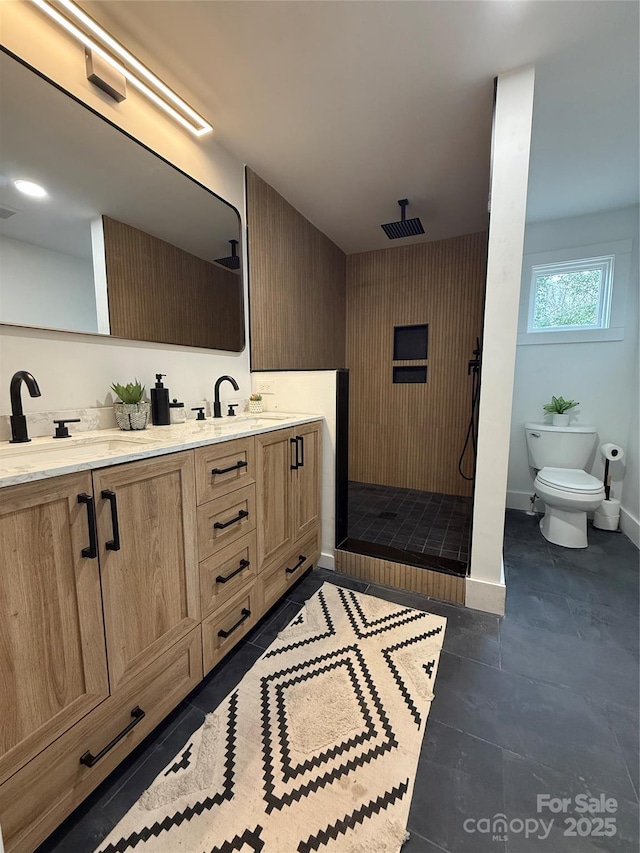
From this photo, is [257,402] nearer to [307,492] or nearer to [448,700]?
[307,492]

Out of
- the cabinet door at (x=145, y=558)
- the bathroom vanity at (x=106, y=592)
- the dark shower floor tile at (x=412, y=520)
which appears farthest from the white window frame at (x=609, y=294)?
the cabinet door at (x=145, y=558)

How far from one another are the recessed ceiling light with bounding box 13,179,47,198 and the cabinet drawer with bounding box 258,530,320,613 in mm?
1776

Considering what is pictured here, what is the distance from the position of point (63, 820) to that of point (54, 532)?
30.8 inches

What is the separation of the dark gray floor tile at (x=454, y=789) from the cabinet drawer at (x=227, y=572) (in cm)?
86

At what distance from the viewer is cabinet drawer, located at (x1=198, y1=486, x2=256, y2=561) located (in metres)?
1.25

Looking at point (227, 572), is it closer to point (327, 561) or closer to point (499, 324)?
point (327, 561)

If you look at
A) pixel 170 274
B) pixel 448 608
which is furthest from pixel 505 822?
pixel 170 274

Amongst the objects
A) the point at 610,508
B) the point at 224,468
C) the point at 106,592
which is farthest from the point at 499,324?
the point at 610,508

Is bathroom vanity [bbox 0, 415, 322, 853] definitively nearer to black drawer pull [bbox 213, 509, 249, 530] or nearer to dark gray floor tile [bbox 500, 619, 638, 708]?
black drawer pull [bbox 213, 509, 249, 530]

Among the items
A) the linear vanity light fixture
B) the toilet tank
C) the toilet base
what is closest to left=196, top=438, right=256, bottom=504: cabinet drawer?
the linear vanity light fixture

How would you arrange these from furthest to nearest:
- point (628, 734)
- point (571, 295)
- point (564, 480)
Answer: point (571, 295) → point (564, 480) → point (628, 734)

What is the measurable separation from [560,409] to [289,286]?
2450mm

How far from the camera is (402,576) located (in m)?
1.99

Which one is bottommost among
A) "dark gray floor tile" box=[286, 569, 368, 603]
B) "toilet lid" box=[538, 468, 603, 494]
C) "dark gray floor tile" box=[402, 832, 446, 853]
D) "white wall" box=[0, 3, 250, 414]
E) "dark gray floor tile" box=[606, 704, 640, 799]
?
"dark gray floor tile" box=[286, 569, 368, 603]
